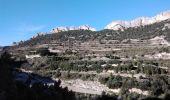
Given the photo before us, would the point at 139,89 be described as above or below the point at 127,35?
below

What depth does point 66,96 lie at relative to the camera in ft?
182

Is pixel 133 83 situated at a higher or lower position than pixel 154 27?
lower

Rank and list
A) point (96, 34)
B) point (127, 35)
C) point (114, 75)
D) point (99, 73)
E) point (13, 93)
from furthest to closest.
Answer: point (96, 34)
point (127, 35)
point (99, 73)
point (114, 75)
point (13, 93)

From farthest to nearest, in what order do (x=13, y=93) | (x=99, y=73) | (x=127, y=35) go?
(x=127, y=35) → (x=99, y=73) → (x=13, y=93)

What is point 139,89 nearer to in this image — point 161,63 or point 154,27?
point 161,63

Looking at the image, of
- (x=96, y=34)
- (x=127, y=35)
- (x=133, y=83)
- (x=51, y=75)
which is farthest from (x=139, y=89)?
(x=96, y=34)

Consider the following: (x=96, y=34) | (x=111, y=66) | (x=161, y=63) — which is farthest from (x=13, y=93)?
(x=96, y=34)

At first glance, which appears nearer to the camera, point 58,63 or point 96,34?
point 58,63

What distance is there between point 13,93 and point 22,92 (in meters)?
1.77

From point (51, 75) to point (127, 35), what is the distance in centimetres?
Result: 8693

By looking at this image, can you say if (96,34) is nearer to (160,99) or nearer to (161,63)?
(161,63)

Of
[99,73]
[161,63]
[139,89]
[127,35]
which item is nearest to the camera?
[139,89]

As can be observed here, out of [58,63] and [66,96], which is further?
[58,63]

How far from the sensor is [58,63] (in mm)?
112812
